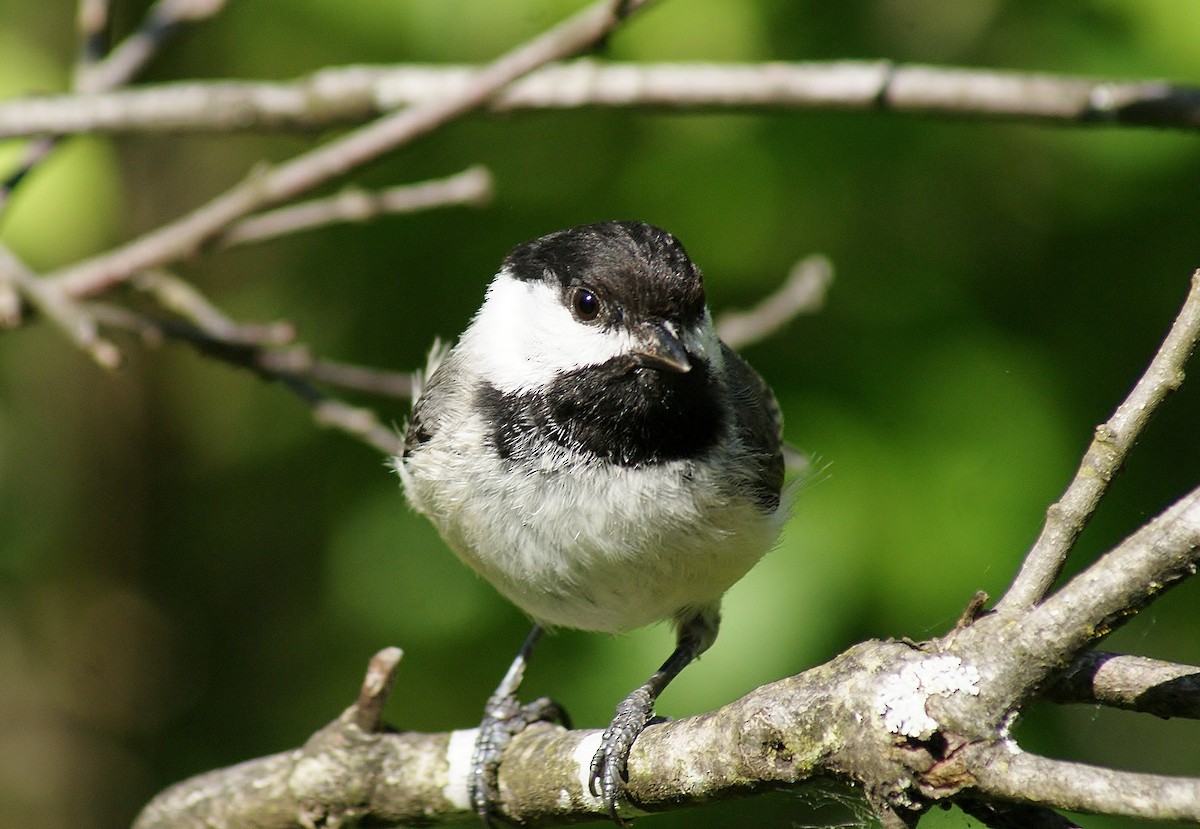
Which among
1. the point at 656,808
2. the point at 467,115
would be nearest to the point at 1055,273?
the point at 467,115

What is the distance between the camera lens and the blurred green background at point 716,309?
2896 mm

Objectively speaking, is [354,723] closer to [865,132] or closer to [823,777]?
[823,777]

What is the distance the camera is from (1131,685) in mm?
1585

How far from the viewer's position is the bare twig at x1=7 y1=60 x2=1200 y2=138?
261cm

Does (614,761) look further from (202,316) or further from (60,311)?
(202,316)

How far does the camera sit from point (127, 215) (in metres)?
4.36

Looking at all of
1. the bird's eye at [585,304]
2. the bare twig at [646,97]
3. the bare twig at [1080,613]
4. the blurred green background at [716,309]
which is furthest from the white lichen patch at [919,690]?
the bare twig at [646,97]

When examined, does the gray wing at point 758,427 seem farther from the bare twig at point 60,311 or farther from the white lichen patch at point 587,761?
the bare twig at point 60,311

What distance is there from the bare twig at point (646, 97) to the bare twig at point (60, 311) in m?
0.44

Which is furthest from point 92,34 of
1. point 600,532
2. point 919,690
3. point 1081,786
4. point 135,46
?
point 1081,786

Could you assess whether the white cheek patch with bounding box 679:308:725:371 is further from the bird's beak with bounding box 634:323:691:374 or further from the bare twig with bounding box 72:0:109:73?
the bare twig with bounding box 72:0:109:73

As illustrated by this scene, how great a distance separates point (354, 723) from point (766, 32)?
6.98 ft

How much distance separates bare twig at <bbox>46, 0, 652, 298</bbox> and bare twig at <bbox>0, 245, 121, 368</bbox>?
366mm

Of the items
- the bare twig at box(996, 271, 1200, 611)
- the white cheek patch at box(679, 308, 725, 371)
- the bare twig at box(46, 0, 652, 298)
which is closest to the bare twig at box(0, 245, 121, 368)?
the bare twig at box(46, 0, 652, 298)
